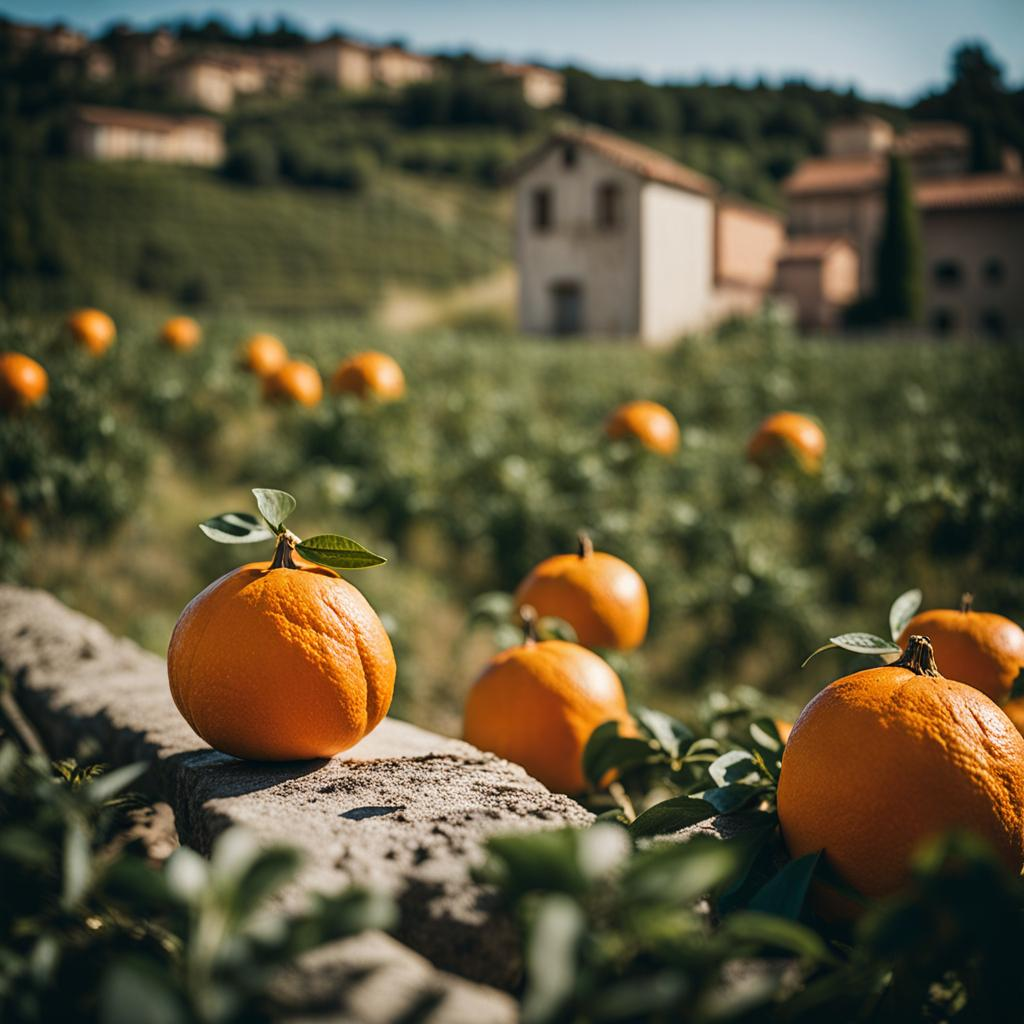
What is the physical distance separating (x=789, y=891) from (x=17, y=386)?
5.85 metres

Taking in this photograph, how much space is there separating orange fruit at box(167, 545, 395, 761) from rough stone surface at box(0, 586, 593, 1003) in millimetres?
94

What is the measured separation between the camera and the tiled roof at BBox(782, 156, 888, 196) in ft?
138

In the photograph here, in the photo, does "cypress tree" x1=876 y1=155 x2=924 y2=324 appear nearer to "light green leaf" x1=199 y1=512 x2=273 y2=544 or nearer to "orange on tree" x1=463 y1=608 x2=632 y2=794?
"orange on tree" x1=463 y1=608 x2=632 y2=794

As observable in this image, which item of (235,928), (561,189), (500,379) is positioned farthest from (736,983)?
(561,189)

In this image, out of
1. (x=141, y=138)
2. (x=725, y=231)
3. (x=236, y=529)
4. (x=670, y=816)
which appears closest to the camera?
(x=670, y=816)

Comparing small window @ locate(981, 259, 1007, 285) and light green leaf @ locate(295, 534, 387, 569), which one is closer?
light green leaf @ locate(295, 534, 387, 569)

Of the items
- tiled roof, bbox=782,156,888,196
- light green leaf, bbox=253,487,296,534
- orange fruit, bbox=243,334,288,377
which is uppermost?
tiled roof, bbox=782,156,888,196

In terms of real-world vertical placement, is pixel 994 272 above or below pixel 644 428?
above

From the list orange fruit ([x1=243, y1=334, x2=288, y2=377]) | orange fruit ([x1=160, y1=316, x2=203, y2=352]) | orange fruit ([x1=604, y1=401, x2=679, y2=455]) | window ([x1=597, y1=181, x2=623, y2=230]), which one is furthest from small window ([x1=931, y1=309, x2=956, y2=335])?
orange fruit ([x1=604, y1=401, x2=679, y2=455])

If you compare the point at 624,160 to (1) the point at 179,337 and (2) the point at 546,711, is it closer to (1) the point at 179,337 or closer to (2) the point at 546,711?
(1) the point at 179,337

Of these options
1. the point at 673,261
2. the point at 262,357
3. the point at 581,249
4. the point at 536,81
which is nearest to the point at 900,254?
the point at 673,261

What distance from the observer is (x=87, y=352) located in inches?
335

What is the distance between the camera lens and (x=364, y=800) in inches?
67.1

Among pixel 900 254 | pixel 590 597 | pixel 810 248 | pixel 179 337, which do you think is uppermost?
pixel 810 248
